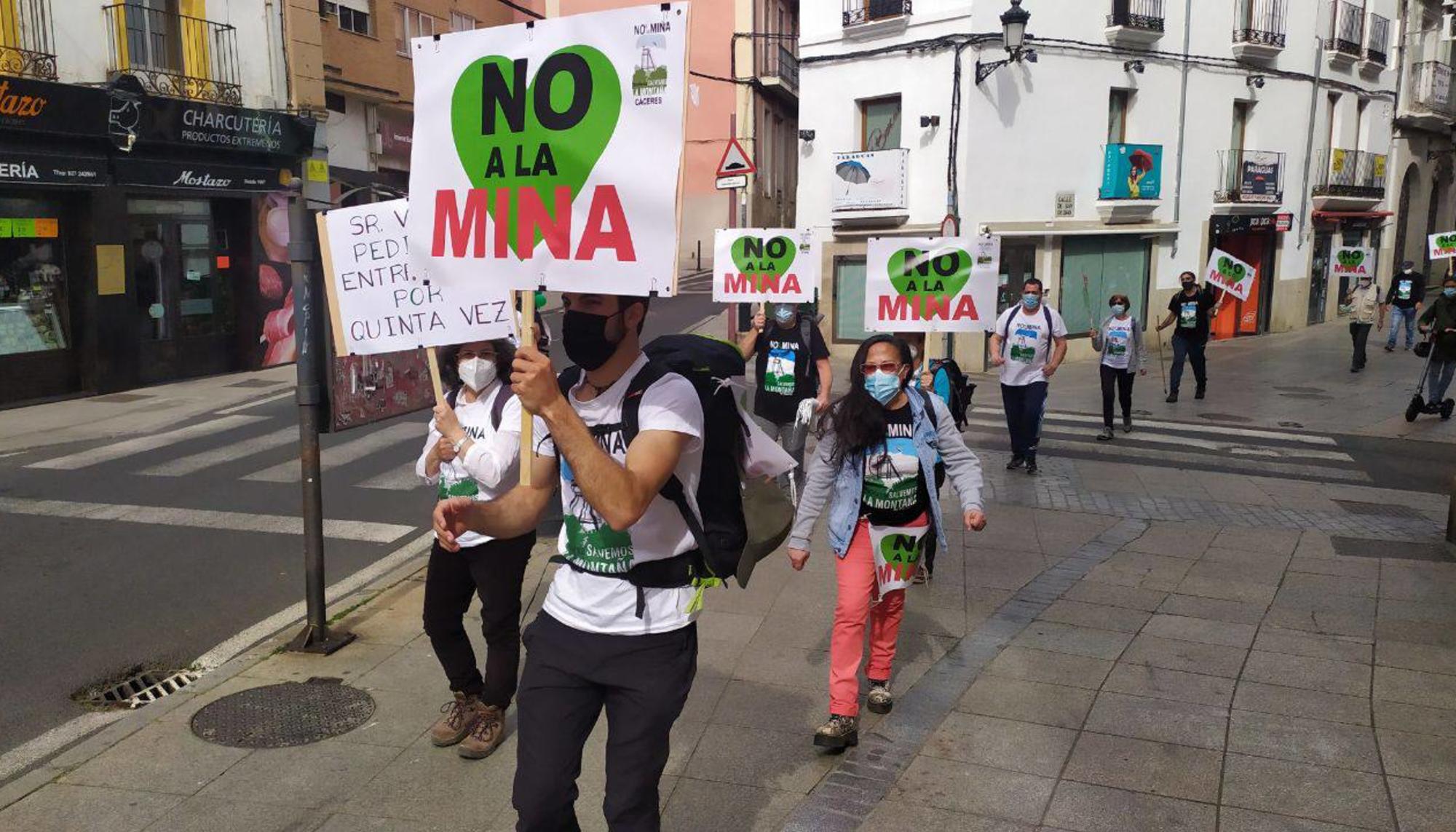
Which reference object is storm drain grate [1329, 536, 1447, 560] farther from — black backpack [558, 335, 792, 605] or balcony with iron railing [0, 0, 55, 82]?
balcony with iron railing [0, 0, 55, 82]

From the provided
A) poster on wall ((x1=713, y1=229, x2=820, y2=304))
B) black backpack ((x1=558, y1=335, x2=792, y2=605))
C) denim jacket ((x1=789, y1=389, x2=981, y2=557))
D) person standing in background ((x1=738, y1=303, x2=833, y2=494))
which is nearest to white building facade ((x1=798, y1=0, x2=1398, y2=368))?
poster on wall ((x1=713, y1=229, x2=820, y2=304))

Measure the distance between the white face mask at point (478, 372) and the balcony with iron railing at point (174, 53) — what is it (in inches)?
574

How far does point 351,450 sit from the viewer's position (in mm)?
11758

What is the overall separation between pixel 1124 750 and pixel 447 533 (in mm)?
2961

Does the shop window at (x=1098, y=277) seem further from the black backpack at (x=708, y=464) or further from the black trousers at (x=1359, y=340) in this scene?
the black backpack at (x=708, y=464)

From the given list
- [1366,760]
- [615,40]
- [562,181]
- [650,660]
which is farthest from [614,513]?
[1366,760]

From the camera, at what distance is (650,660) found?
9.63 feet

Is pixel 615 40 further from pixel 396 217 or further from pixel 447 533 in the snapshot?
pixel 396 217

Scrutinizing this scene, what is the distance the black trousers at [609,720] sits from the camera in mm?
2924

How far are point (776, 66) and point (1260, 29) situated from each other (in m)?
16.6

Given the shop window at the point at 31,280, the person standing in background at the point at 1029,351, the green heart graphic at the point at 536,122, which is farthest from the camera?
the shop window at the point at 31,280

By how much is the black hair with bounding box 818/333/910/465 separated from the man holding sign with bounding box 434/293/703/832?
175cm

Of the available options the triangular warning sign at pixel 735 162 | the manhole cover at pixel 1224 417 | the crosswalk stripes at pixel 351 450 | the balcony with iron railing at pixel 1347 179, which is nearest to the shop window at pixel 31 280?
the crosswalk stripes at pixel 351 450

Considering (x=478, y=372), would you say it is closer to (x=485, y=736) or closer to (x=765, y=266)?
(x=485, y=736)
